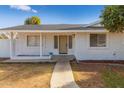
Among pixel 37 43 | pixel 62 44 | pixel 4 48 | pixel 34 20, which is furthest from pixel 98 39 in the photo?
pixel 34 20

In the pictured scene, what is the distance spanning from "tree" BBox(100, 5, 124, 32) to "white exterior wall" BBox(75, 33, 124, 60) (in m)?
3.10

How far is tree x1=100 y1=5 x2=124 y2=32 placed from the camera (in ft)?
57.1

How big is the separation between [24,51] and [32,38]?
1402 millimetres

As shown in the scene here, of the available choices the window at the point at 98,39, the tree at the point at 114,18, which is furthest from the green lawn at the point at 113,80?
the window at the point at 98,39

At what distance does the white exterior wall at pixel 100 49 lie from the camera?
2097 cm

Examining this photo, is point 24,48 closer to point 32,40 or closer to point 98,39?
point 32,40

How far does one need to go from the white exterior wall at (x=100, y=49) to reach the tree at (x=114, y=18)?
310 centimetres

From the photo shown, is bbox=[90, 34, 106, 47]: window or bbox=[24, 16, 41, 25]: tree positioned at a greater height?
bbox=[24, 16, 41, 25]: tree

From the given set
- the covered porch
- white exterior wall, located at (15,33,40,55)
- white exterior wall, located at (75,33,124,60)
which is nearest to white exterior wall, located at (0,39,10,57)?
the covered porch

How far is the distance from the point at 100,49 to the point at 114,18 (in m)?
4.13

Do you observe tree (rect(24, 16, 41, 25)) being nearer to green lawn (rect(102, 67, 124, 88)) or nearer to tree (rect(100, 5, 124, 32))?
tree (rect(100, 5, 124, 32))

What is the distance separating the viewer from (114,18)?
17.6 meters

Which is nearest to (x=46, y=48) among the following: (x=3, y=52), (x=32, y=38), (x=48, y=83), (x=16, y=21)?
(x=32, y=38)

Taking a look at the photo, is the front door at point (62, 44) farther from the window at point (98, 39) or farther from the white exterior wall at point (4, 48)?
the white exterior wall at point (4, 48)
